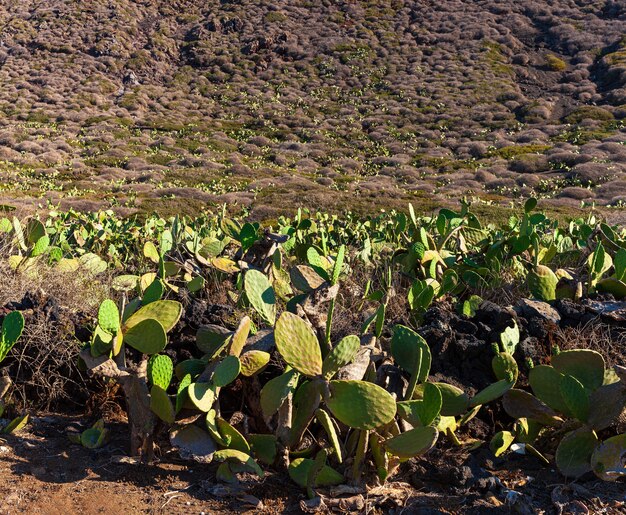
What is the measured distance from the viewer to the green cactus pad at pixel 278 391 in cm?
245

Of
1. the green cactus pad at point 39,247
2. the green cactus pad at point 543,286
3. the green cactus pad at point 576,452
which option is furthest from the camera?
the green cactus pad at point 39,247

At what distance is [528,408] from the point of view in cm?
277

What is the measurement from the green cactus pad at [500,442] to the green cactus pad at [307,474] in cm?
74

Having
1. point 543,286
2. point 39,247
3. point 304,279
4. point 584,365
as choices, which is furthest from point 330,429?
point 39,247

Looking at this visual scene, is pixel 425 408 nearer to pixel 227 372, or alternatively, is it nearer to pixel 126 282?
pixel 227 372

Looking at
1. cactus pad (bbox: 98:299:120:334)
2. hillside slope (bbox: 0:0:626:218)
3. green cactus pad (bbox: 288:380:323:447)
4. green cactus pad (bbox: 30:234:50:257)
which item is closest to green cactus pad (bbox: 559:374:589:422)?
green cactus pad (bbox: 288:380:323:447)

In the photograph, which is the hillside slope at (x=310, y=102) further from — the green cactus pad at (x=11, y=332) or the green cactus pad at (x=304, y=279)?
the green cactus pad at (x=11, y=332)

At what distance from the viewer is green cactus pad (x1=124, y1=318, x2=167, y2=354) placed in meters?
2.72

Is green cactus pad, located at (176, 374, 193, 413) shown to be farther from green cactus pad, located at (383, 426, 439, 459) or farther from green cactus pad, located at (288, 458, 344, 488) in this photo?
green cactus pad, located at (383, 426, 439, 459)

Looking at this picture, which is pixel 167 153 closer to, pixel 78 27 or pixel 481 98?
pixel 481 98

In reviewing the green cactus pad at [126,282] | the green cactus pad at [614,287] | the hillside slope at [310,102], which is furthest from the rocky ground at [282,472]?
the hillside slope at [310,102]

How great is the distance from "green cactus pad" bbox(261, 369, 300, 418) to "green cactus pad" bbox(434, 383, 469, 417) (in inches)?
26.7

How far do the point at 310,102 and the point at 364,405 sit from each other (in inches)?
2195

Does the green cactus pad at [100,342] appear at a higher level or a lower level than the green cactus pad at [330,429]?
higher
